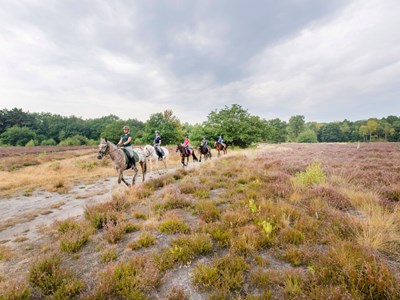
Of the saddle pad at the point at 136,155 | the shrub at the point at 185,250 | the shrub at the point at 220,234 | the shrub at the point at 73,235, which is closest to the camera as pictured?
the shrub at the point at 185,250

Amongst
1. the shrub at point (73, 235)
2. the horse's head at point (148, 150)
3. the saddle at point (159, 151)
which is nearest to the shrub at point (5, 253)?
the shrub at point (73, 235)

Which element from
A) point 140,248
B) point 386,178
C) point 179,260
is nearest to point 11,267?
point 140,248

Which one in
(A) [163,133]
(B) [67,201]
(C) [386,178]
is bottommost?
(B) [67,201]

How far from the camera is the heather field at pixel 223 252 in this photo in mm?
3033

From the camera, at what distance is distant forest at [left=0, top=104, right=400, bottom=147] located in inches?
1542

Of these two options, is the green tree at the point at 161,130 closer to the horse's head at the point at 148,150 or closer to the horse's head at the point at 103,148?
the horse's head at the point at 148,150

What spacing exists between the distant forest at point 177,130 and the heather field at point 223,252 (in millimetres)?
31773

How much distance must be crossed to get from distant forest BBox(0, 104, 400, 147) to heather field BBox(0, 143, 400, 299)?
3177cm

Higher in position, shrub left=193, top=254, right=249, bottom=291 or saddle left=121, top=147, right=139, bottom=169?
saddle left=121, top=147, right=139, bottom=169

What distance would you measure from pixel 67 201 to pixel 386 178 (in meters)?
16.0

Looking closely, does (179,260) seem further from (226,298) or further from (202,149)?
(202,149)

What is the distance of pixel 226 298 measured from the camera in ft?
9.74

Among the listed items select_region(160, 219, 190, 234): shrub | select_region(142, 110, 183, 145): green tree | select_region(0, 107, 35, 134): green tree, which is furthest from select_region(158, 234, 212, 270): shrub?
select_region(0, 107, 35, 134): green tree

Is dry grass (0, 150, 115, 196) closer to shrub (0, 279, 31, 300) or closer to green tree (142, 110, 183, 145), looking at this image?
shrub (0, 279, 31, 300)
